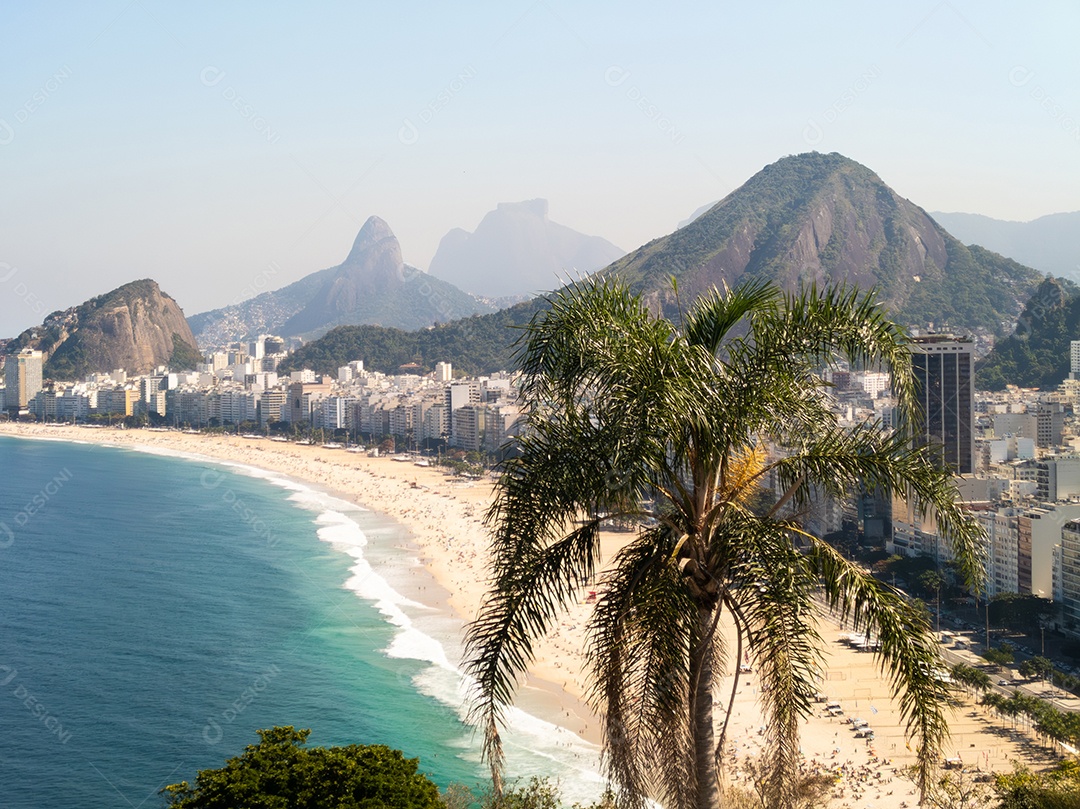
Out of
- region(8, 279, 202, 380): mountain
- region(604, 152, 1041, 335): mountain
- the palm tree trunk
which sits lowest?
the palm tree trunk

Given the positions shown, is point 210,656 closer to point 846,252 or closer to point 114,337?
point 846,252

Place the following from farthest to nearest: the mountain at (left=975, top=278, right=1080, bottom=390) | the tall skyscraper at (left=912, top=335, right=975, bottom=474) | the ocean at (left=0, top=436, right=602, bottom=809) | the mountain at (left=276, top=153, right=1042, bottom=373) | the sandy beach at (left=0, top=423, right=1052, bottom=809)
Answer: the mountain at (left=276, top=153, right=1042, bottom=373)
the mountain at (left=975, top=278, right=1080, bottom=390)
the tall skyscraper at (left=912, top=335, right=975, bottom=474)
the ocean at (left=0, top=436, right=602, bottom=809)
the sandy beach at (left=0, top=423, right=1052, bottom=809)

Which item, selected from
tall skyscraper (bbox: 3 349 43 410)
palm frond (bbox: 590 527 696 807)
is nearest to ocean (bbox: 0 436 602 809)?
palm frond (bbox: 590 527 696 807)

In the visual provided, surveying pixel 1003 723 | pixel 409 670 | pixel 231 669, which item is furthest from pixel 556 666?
pixel 1003 723

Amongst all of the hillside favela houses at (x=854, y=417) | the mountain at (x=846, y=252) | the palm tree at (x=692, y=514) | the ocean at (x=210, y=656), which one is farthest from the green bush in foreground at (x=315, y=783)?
the mountain at (x=846, y=252)

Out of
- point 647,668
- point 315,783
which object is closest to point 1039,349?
point 315,783

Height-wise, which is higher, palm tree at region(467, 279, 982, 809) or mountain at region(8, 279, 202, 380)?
mountain at region(8, 279, 202, 380)

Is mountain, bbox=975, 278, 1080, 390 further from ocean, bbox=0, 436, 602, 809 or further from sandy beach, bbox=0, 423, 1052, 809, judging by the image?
ocean, bbox=0, 436, 602, 809
